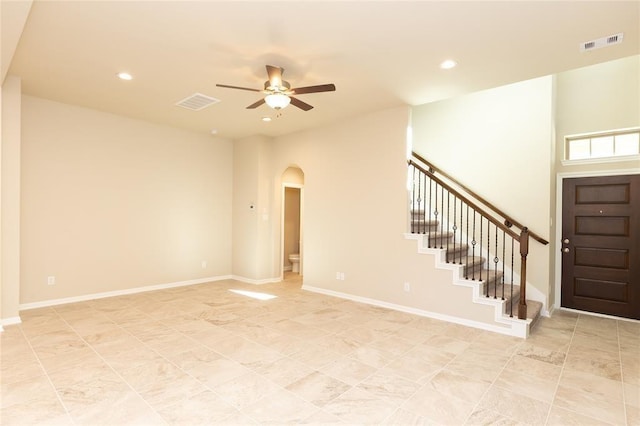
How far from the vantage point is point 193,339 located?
147 inches

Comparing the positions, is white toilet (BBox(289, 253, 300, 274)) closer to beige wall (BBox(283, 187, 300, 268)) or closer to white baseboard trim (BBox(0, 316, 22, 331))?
beige wall (BBox(283, 187, 300, 268))

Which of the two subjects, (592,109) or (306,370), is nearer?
(306,370)

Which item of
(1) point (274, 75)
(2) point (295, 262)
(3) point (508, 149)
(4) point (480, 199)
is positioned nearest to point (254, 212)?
(2) point (295, 262)

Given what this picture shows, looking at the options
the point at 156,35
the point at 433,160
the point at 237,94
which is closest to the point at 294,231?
the point at 433,160

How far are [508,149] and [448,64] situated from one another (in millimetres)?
2326

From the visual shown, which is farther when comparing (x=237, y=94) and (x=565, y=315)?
(x=565, y=315)

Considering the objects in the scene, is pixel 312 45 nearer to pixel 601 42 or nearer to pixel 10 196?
pixel 601 42

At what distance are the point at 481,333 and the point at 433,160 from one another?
124 inches

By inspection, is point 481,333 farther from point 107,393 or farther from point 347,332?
point 107,393

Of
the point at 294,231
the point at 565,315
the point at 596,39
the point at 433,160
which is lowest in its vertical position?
the point at 565,315

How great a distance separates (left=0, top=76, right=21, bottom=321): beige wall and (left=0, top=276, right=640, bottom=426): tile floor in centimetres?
41

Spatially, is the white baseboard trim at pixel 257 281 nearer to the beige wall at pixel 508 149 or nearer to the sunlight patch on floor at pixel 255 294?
the sunlight patch on floor at pixel 255 294

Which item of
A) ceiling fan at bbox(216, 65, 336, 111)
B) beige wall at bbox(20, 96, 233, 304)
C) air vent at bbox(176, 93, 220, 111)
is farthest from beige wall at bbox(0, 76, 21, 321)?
ceiling fan at bbox(216, 65, 336, 111)

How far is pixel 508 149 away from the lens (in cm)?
511
